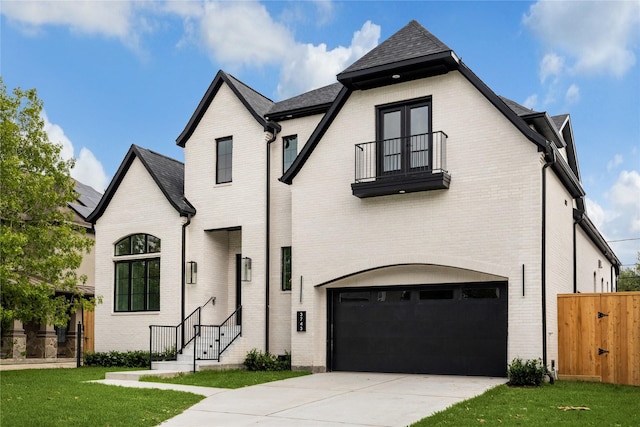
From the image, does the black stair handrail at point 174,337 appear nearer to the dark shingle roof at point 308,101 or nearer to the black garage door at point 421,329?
the black garage door at point 421,329

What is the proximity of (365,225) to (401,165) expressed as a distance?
1784mm

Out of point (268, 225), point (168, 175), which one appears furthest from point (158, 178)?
point (268, 225)

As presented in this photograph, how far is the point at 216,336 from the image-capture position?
20.8 m

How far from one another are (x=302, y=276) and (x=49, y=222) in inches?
265

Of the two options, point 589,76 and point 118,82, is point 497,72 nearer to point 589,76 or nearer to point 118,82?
point 589,76

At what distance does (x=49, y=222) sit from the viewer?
710 inches

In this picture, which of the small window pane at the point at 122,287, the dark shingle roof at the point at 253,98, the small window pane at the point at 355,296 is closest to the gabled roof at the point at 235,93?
the dark shingle roof at the point at 253,98

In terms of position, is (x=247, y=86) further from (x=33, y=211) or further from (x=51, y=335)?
(x=51, y=335)

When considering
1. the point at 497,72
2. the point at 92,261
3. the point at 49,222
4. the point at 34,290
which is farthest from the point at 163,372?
the point at 92,261

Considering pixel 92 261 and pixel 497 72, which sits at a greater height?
pixel 497 72

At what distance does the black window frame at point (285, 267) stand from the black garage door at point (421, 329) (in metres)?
1.82

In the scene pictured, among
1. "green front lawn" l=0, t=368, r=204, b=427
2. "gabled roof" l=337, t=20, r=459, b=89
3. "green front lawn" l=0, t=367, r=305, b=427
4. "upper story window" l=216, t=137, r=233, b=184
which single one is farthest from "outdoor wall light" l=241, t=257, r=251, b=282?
"gabled roof" l=337, t=20, r=459, b=89

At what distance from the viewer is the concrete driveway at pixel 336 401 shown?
1058 centimetres

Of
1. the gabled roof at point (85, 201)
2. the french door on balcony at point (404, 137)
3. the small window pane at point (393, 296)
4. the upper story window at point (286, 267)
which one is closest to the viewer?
the french door on balcony at point (404, 137)
